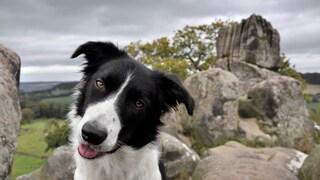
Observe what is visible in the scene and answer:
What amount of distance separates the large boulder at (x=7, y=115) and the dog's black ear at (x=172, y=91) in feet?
9.51

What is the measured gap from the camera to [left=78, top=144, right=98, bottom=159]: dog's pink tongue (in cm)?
402

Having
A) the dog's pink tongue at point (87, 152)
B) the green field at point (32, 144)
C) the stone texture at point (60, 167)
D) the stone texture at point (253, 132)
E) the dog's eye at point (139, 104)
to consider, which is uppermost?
the dog's eye at point (139, 104)

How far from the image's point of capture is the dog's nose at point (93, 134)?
3.47 meters

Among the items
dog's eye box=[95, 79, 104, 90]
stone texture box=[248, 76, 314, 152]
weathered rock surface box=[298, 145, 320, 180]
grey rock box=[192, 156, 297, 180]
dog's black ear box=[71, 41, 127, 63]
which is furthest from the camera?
stone texture box=[248, 76, 314, 152]

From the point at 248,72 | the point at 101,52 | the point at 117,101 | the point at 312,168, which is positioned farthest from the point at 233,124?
the point at 248,72

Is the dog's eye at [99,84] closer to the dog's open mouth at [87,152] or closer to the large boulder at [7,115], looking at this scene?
the dog's open mouth at [87,152]

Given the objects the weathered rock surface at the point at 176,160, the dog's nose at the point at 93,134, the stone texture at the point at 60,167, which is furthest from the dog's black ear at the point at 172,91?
the weathered rock surface at the point at 176,160

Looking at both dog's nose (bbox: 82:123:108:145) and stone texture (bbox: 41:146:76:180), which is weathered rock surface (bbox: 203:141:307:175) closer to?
stone texture (bbox: 41:146:76:180)

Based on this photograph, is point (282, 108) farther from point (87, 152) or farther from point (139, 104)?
point (87, 152)

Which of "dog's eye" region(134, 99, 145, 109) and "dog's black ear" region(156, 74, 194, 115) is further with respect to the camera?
"dog's black ear" region(156, 74, 194, 115)

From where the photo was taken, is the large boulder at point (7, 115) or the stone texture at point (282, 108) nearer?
the large boulder at point (7, 115)

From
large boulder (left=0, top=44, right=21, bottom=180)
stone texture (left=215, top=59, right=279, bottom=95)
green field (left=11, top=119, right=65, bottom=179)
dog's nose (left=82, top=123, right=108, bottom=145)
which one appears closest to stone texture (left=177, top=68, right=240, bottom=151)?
large boulder (left=0, top=44, right=21, bottom=180)

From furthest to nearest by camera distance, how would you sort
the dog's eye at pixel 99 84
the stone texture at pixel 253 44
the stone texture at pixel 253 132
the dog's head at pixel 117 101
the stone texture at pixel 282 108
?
the stone texture at pixel 253 44, the stone texture at pixel 282 108, the stone texture at pixel 253 132, the dog's eye at pixel 99 84, the dog's head at pixel 117 101

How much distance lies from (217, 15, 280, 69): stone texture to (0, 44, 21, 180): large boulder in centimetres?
2744
